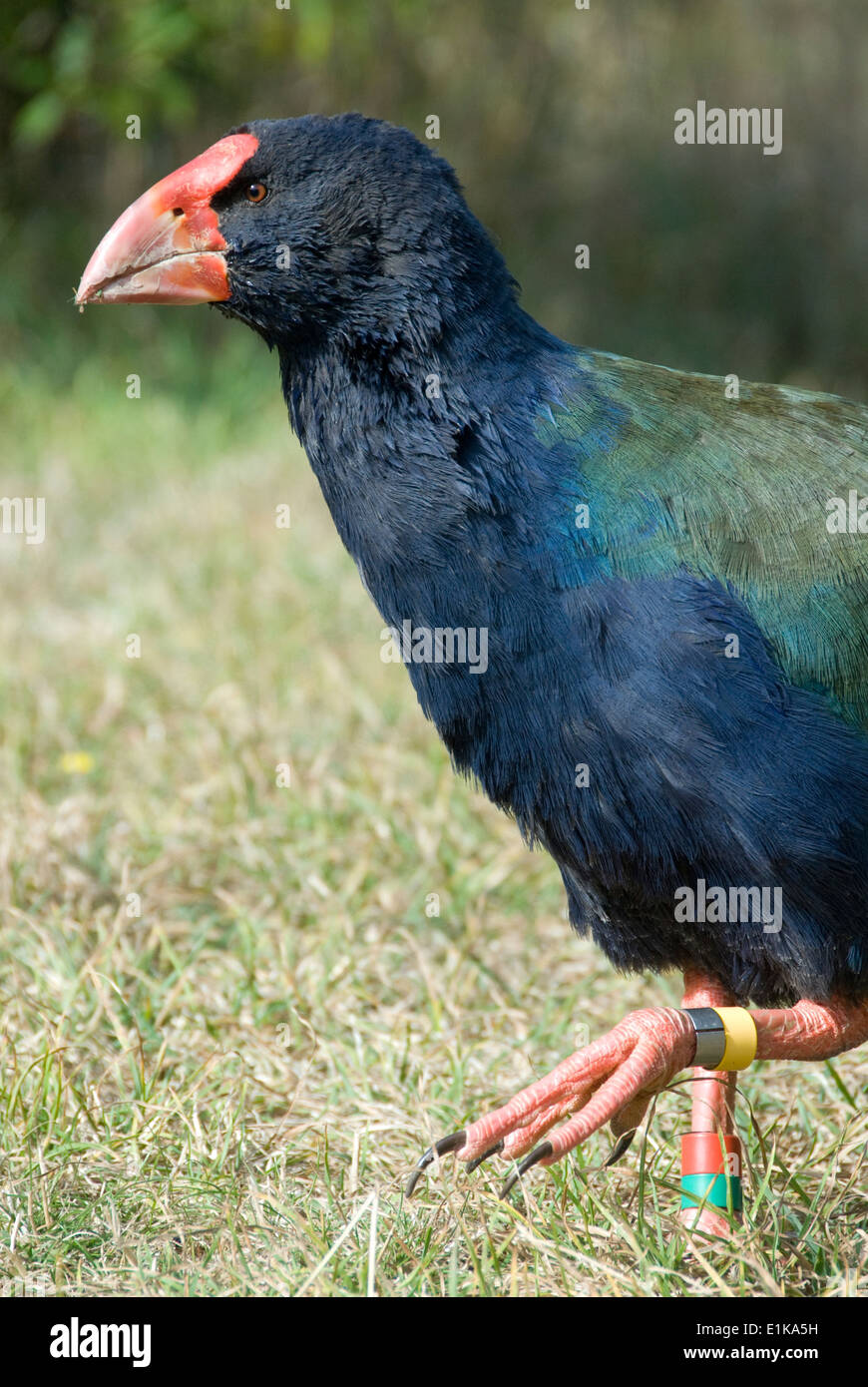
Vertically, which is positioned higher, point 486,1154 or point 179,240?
point 179,240

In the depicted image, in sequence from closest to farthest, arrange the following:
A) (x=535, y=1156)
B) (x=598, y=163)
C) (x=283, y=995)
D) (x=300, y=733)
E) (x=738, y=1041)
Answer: (x=535, y=1156), (x=738, y=1041), (x=283, y=995), (x=300, y=733), (x=598, y=163)

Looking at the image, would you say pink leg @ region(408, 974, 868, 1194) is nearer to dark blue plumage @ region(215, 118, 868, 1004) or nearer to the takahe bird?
the takahe bird

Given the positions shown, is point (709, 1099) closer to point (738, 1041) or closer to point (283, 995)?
point (738, 1041)

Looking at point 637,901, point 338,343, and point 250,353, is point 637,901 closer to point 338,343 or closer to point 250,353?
point 338,343

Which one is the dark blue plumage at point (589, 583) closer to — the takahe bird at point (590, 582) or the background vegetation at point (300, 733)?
the takahe bird at point (590, 582)

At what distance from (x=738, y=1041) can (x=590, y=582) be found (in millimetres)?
605

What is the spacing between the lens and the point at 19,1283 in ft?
6.36

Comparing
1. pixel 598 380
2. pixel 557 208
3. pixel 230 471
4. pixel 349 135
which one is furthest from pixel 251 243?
pixel 557 208

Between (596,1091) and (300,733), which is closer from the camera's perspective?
(596,1091)

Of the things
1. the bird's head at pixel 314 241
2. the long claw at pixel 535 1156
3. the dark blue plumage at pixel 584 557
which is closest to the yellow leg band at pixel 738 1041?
the dark blue plumage at pixel 584 557

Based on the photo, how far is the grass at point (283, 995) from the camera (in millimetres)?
1976

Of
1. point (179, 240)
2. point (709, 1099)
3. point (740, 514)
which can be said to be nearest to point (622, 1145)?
point (709, 1099)

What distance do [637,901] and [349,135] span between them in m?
1.10

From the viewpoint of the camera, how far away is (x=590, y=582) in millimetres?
1976
